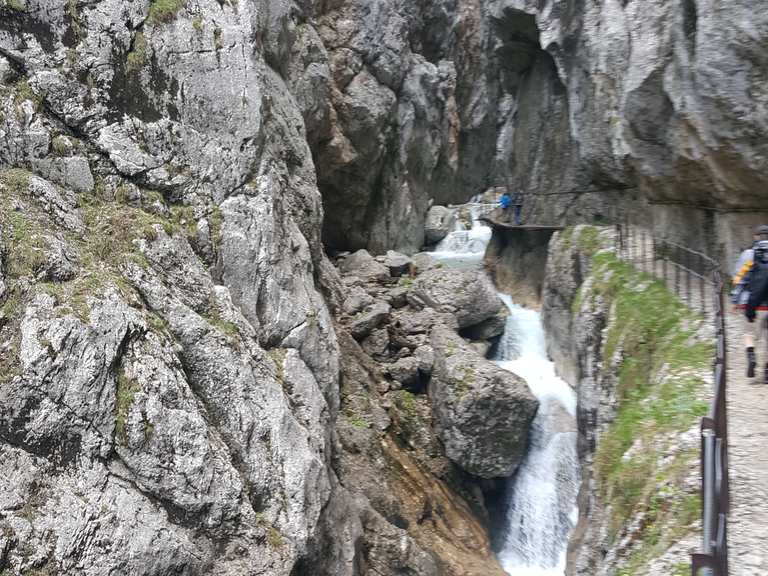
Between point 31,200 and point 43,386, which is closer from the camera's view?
point 43,386

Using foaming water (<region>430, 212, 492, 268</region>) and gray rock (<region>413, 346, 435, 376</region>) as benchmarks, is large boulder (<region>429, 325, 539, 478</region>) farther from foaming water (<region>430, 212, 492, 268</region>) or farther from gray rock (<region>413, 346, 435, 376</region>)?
foaming water (<region>430, 212, 492, 268</region>)

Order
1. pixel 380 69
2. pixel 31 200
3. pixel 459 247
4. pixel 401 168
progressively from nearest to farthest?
pixel 31 200 < pixel 380 69 < pixel 401 168 < pixel 459 247

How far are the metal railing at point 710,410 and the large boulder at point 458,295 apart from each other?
18.7 ft

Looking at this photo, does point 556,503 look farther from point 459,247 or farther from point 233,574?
point 459,247

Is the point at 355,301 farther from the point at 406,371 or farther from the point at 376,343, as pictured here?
the point at 406,371

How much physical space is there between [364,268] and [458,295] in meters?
4.35

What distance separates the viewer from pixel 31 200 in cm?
870

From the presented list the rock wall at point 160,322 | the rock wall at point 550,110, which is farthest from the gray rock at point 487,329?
the rock wall at point 160,322

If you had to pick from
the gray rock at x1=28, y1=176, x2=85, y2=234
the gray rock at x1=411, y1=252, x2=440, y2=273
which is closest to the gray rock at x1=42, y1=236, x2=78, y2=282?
the gray rock at x1=28, y1=176, x2=85, y2=234

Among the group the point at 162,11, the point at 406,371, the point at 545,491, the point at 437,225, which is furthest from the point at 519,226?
the point at 162,11

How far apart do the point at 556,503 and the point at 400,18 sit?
76.7 ft

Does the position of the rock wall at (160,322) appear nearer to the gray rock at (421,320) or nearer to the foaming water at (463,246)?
the gray rock at (421,320)

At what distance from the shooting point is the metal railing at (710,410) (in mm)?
4488

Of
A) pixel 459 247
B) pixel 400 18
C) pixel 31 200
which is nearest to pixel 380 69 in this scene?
pixel 400 18
